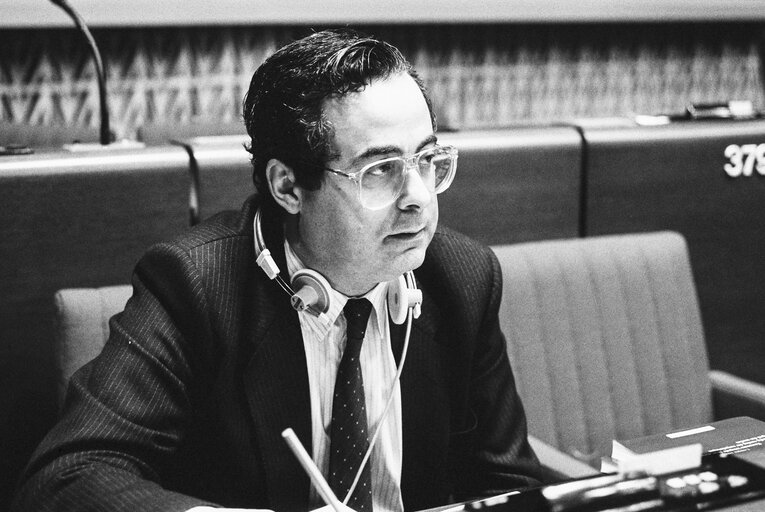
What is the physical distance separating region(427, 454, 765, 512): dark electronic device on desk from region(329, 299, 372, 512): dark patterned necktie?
1.35 ft

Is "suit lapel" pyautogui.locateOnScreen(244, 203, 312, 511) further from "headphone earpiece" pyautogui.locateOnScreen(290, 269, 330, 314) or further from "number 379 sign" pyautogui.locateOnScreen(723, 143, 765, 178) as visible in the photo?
"number 379 sign" pyautogui.locateOnScreen(723, 143, 765, 178)

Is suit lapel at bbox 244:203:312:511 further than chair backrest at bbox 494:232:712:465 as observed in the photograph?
No

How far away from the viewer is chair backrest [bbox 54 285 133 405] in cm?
153

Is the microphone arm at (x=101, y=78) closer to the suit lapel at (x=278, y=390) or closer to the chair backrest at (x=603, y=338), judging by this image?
the suit lapel at (x=278, y=390)

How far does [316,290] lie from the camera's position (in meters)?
1.24

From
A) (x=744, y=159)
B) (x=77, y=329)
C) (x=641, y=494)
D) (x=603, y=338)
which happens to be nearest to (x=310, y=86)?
(x=77, y=329)

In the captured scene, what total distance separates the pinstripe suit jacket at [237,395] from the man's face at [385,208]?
0.13 meters

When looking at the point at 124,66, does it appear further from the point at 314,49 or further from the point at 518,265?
the point at 314,49

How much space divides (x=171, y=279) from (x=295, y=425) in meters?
0.28

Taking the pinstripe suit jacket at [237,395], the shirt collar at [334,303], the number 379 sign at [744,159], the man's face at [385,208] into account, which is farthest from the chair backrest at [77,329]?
the number 379 sign at [744,159]

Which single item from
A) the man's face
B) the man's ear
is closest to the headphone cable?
the man's face

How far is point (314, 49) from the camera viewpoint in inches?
50.6

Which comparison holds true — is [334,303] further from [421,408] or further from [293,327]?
[421,408]

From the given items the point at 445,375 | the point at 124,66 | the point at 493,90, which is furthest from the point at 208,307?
the point at 493,90
